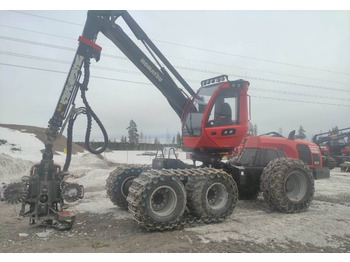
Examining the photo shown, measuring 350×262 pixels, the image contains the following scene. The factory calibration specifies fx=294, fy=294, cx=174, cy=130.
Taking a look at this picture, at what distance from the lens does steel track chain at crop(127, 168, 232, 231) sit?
5391 millimetres

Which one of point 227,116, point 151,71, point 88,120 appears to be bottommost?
point 88,120

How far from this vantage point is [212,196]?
6.48m

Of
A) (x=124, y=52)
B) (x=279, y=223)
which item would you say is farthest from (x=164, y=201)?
(x=124, y=52)

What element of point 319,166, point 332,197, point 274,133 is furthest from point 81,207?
point 332,197

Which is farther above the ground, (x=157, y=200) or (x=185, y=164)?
(x=185, y=164)

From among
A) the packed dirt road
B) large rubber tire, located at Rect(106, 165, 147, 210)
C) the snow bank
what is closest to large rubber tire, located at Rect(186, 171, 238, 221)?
the packed dirt road

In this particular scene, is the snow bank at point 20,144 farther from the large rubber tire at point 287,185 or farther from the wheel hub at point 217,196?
the large rubber tire at point 287,185

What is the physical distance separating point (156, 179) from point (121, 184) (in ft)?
6.99

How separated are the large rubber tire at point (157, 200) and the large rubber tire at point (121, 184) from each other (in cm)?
173

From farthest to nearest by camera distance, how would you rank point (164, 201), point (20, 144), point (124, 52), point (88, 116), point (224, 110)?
point (20, 144), point (224, 110), point (124, 52), point (88, 116), point (164, 201)

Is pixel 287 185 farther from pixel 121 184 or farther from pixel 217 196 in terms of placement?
pixel 121 184

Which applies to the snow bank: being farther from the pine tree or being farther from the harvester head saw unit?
the pine tree

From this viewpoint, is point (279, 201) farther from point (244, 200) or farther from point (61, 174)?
point (61, 174)

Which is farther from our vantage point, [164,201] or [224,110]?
[224,110]
